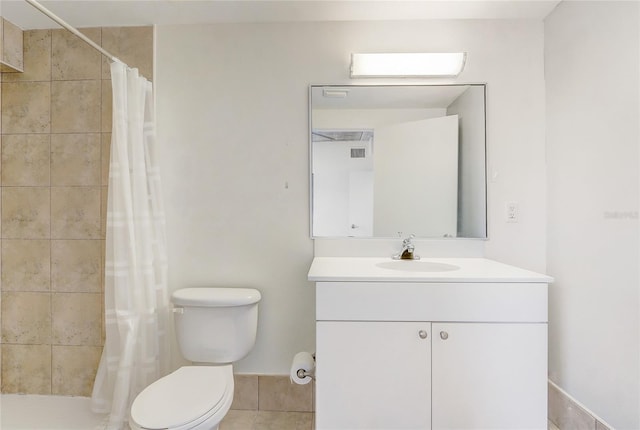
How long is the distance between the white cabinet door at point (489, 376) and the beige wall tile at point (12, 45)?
2.60m

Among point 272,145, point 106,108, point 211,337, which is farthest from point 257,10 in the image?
point 211,337

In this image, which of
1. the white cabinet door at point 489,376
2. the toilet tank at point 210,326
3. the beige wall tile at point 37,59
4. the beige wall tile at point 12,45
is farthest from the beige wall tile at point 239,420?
the beige wall tile at point 12,45

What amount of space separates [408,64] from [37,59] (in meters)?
2.11

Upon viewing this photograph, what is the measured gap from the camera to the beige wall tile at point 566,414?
4.81 ft

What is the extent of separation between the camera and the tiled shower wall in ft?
6.23

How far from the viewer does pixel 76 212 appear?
1.91 meters

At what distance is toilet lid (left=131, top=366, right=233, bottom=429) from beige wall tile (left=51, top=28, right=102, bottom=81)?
170 cm

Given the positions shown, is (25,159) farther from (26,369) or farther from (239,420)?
(239,420)

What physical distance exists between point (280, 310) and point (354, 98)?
126cm

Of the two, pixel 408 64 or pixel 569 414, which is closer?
pixel 569 414

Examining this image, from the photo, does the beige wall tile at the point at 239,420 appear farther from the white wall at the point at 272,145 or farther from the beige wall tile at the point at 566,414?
the beige wall tile at the point at 566,414

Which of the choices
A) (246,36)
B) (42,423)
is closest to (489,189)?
Result: (246,36)

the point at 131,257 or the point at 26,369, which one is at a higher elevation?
the point at 131,257

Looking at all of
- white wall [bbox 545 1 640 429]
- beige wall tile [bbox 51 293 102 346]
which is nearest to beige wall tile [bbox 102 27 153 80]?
beige wall tile [bbox 51 293 102 346]
